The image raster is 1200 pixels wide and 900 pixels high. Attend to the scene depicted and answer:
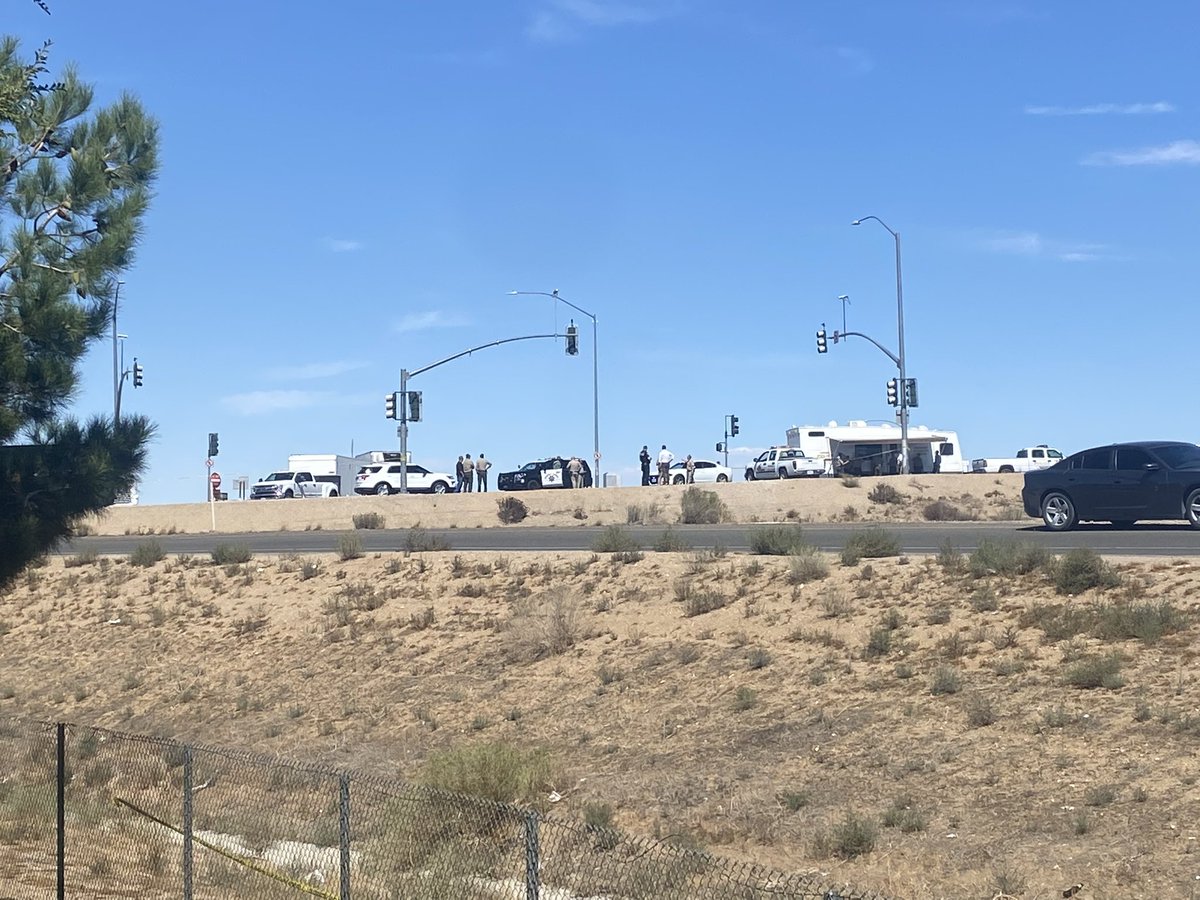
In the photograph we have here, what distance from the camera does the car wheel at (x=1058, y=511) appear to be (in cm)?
3042

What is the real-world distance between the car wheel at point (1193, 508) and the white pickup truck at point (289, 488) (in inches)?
2090

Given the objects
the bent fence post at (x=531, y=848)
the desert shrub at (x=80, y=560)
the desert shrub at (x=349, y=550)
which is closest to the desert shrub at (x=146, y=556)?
the desert shrub at (x=80, y=560)

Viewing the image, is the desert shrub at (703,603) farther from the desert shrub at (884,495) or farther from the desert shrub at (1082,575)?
the desert shrub at (884,495)

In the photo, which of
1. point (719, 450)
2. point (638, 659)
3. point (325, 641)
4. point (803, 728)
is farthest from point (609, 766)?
point (719, 450)

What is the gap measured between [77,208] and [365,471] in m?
59.4

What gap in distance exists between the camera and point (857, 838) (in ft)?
47.6

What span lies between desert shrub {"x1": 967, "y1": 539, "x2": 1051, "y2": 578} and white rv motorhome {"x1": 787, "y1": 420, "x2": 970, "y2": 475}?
5317 centimetres

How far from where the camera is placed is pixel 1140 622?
18.5 metres

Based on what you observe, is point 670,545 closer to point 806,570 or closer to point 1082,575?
point 806,570

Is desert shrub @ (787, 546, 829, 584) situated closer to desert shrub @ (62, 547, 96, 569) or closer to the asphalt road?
the asphalt road

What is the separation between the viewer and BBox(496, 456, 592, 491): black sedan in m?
68.6

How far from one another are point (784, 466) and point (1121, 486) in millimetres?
43050

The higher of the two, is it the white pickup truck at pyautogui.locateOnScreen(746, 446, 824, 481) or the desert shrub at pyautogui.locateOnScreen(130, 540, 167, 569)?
the white pickup truck at pyautogui.locateOnScreen(746, 446, 824, 481)

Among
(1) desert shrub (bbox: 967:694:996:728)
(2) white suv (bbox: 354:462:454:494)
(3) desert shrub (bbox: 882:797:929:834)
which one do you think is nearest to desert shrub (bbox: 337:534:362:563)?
(1) desert shrub (bbox: 967:694:996:728)
